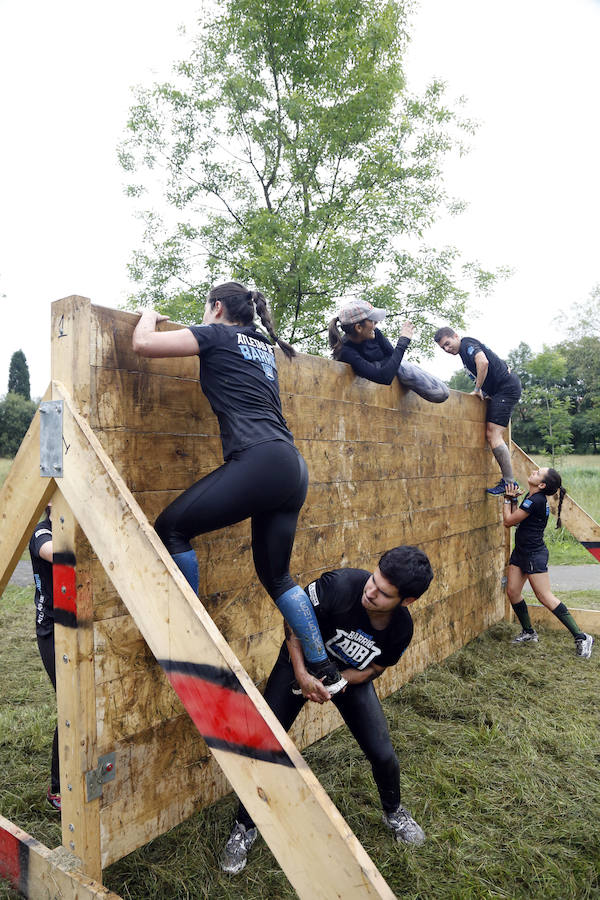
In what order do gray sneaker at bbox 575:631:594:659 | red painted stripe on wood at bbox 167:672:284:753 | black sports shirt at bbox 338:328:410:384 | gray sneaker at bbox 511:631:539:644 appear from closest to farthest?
red painted stripe on wood at bbox 167:672:284:753, black sports shirt at bbox 338:328:410:384, gray sneaker at bbox 575:631:594:659, gray sneaker at bbox 511:631:539:644

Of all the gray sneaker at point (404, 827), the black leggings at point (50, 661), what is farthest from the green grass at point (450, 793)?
the black leggings at point (50, 661)

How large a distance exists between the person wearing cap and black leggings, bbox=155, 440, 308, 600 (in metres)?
1.82

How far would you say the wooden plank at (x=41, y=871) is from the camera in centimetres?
226

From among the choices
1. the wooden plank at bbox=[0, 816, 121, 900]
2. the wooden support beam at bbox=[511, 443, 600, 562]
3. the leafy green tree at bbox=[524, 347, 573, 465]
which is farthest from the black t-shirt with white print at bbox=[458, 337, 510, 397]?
the leafy green tree at bbox=[524, 347, 573, 465]

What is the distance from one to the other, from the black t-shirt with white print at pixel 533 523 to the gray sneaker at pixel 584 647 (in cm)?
92

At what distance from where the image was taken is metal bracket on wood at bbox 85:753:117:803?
7.86 ft

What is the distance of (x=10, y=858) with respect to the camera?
2.58 m

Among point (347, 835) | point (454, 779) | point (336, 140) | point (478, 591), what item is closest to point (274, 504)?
point (347, 835)

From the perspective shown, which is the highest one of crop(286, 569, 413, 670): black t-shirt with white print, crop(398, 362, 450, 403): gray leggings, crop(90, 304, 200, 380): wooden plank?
crop(398, 362, 450, 403): gray leggings

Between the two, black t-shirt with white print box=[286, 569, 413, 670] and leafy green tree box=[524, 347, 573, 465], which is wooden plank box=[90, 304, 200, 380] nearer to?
black t-shirt with white print box=[286, 569, 413, 670]

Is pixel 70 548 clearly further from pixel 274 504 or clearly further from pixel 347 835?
pixel 347 835

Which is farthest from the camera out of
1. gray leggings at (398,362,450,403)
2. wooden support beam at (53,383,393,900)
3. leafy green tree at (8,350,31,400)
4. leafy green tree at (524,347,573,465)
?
leafy green tree at (8,350,31,400)

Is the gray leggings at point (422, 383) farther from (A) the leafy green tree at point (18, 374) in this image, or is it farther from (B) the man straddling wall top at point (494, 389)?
(A) the leafy green tree at point (18, 374)

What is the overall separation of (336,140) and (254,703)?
15790 mm
